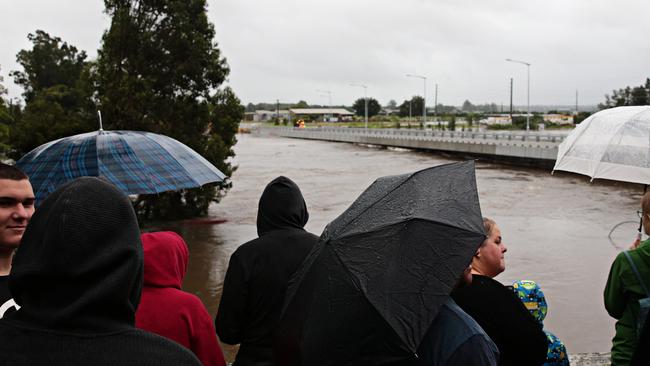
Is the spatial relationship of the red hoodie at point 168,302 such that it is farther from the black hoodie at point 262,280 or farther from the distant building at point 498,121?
the distant building at point 498,121

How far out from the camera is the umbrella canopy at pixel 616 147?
5438 mm

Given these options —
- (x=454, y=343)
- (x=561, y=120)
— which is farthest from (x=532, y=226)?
(x=561, y=120)

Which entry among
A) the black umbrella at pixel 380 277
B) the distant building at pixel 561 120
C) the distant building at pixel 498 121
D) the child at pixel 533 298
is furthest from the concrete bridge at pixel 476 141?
the black umbrella at pixel 380 277

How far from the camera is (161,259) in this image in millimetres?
2984

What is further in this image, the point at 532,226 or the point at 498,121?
the point at 498,121

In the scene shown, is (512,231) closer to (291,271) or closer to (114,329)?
(291,271)

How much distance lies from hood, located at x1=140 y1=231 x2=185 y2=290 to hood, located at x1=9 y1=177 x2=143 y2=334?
4.16 ft

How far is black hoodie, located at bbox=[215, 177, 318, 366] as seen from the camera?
11.7 ft

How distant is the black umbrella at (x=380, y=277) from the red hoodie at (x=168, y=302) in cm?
46

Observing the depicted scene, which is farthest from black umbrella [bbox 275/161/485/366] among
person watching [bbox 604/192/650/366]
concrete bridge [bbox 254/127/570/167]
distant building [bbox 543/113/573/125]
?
distant building [bbox 543/113/573/125]

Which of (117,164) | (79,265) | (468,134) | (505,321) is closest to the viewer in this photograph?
(79,265)

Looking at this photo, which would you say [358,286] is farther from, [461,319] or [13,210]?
[13,210]

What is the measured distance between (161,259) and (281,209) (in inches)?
36.0

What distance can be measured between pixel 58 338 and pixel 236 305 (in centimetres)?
204
